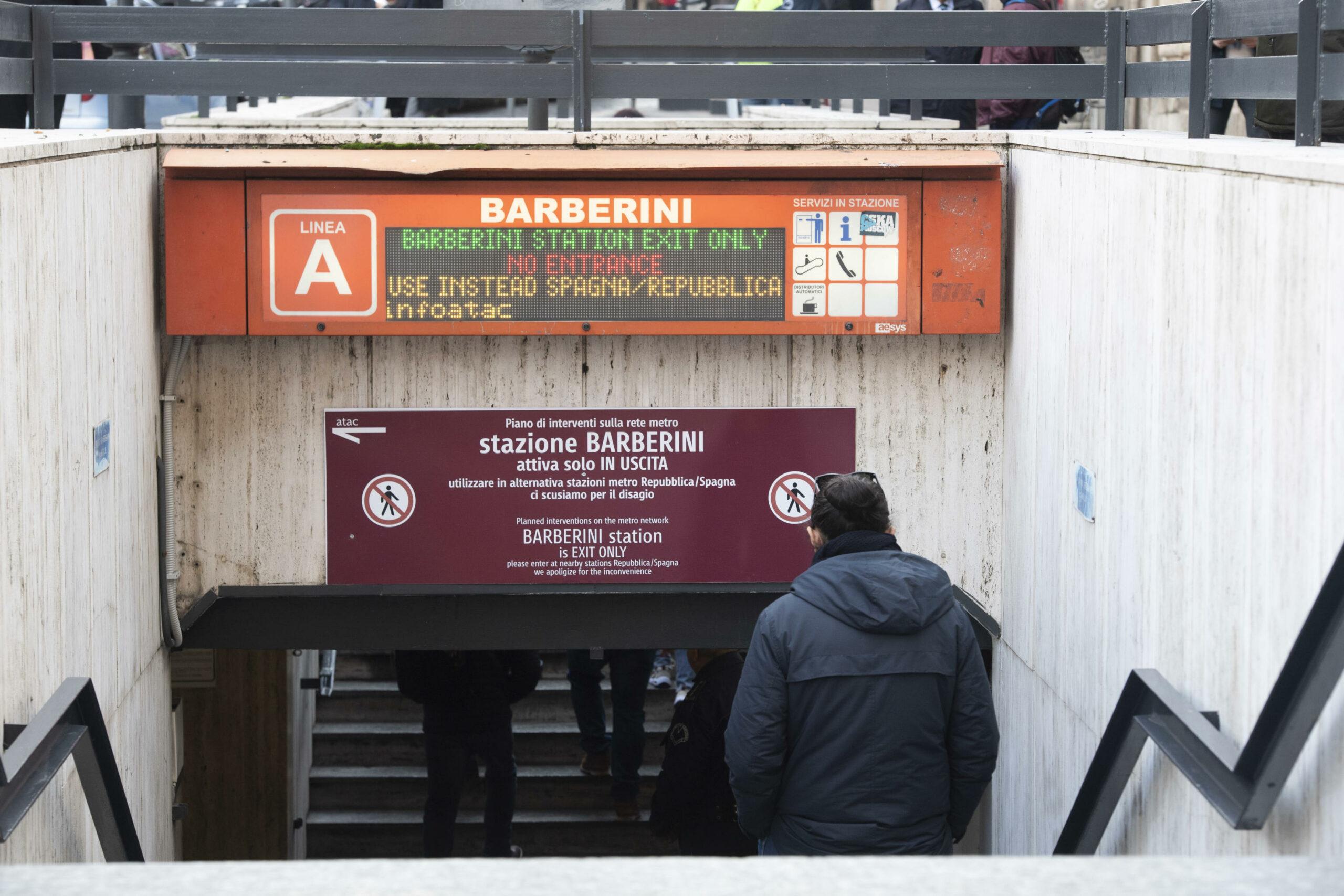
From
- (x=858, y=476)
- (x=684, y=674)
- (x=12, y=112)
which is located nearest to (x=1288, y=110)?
(x=858, y=476)

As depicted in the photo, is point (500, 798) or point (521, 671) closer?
point (521, 671)

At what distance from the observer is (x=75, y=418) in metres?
4.58

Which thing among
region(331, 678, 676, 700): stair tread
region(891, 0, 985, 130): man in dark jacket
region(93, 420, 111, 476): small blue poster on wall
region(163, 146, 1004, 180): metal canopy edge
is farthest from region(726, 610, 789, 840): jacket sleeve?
region(891, 0, 985, 130): man in dark jacket

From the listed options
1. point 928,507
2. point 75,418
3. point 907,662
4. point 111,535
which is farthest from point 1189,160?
point 111,535

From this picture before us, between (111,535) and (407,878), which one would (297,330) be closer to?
(111,535)

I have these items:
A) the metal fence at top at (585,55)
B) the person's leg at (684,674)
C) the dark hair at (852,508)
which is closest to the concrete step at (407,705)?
the person's leg at (684,674)

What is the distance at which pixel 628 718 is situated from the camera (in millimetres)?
8781

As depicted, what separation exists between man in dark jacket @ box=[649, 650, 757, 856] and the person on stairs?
244 centimetres

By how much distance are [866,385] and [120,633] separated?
294 cm

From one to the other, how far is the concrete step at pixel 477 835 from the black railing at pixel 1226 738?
5.14 meters

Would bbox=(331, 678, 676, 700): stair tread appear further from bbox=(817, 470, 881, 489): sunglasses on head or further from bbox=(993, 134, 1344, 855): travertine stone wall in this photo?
bbox=(817, 470, 881, 489): sunglasses on head

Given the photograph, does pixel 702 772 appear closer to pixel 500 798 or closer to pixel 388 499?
pixel 388 499

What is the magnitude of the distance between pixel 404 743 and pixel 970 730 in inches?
250

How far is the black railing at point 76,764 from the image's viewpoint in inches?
134
